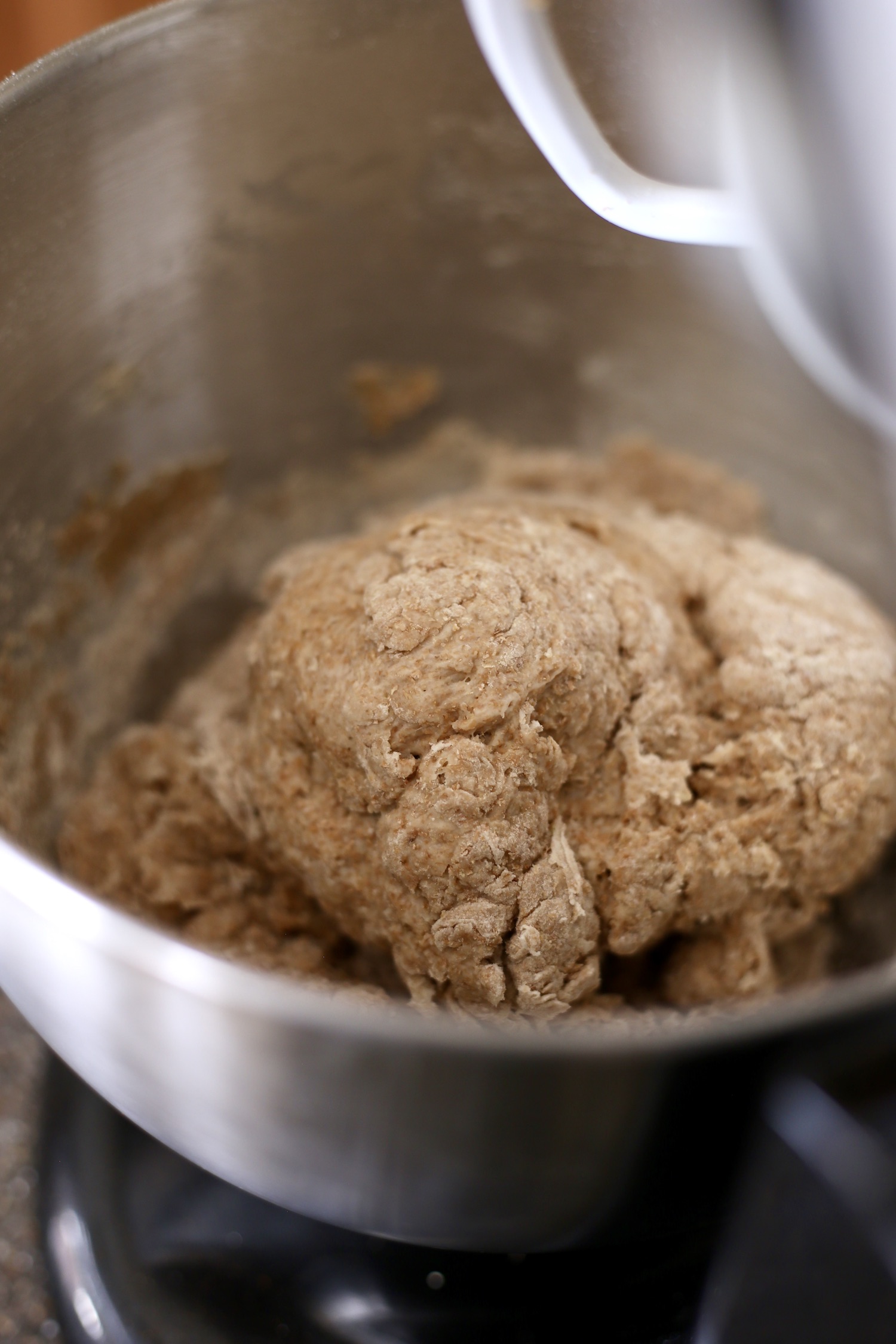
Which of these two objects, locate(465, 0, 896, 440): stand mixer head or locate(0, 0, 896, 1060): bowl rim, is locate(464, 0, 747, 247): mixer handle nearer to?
locate(465, 0, 896, 440): stand mixer head

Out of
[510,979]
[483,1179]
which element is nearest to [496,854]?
[510,979]

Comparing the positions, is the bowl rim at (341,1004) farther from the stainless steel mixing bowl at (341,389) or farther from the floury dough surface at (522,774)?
the floury dough surface at (522,774)

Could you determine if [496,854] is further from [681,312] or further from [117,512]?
[681,312]

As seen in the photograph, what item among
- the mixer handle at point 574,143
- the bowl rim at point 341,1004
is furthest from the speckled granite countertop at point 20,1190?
the mixer handle at point 574,143

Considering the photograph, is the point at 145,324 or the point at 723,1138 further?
the point at 145,324

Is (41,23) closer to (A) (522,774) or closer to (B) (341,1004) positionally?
(A) (522,774)

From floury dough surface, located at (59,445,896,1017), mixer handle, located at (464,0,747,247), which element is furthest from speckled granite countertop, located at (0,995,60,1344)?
mixer handle, located at (464,0,747,247)
